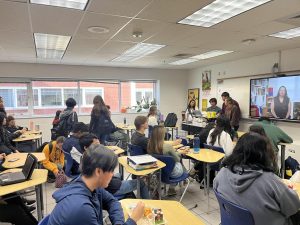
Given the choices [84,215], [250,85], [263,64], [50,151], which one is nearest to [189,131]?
[250,85]

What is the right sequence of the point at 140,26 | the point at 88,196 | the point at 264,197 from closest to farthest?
the point at 88,196 < the point at 264,197 < the point at 140,26

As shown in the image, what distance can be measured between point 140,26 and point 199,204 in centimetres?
274

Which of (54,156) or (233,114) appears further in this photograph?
(233,114)

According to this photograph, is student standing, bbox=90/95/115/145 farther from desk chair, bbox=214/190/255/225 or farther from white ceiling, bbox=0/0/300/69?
desk chair, bbox=214/190/255/225

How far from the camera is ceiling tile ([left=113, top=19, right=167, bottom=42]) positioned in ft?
10.7

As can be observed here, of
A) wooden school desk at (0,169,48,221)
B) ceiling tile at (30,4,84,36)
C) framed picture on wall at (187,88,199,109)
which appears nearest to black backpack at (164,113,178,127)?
framed picture on wall at (187,88,199,109)

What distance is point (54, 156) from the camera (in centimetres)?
388

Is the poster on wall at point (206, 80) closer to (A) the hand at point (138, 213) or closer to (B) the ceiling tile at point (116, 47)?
(B) the ceiling tile at point (116, 47)

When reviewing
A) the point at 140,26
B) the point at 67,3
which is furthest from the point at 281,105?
the point at 67,3

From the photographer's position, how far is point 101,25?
3.35 m

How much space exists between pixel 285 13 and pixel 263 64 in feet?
10.1

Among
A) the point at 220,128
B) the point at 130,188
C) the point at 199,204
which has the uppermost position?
the point at 220,128

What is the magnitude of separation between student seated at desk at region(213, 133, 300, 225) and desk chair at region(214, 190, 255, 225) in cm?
6

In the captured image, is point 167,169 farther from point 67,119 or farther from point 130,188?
point 67,119
